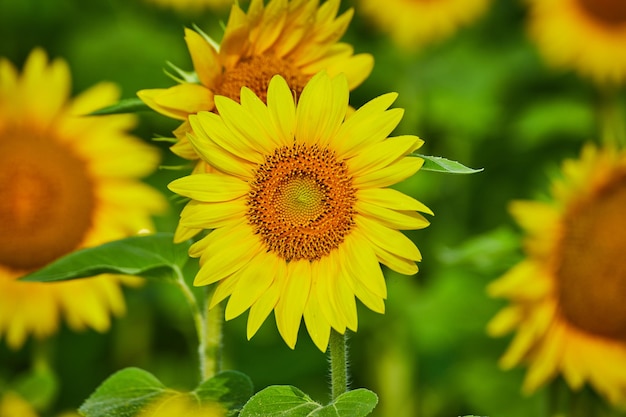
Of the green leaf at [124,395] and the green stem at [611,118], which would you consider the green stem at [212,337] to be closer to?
the green leaf at [124,395]

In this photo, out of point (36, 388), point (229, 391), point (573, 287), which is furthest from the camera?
point (573, 287)

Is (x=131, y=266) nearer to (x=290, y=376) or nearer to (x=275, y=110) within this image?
(x=275, y=110)

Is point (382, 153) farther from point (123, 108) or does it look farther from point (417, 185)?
point (417, 185)

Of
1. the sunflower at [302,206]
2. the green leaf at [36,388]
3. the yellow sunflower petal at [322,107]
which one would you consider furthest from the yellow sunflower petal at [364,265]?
the green leaf at [36,388]

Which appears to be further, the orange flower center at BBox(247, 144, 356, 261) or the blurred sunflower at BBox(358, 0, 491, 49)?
the blurred sunflower at BBox(358, 0, 491, 49)

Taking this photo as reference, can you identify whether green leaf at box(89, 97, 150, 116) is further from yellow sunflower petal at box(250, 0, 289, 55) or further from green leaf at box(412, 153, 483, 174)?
green leaf at box(412, 153, 483, 174)

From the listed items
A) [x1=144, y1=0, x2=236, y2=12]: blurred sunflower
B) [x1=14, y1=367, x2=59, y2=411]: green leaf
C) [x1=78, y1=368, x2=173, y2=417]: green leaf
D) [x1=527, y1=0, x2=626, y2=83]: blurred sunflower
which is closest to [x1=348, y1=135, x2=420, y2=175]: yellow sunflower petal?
[x1=78, y1=368, x2=173, y2=417]: green leaf

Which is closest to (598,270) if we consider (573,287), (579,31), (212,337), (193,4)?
(573,287)
